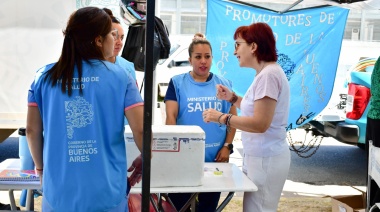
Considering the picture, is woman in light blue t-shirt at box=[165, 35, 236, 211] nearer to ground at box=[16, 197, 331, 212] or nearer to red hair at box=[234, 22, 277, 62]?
red hair at box=[234, 22, 277, 62]

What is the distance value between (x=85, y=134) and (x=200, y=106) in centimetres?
142

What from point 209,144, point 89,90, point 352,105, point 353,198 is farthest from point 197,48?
point 352,105

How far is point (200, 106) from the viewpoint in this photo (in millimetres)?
3150

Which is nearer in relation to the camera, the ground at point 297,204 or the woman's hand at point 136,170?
the woman's hand at point 136,170

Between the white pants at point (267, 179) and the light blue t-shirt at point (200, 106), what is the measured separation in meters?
0.46

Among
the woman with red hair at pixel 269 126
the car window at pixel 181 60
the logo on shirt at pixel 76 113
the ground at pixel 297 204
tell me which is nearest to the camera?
the logo on shirt at pixel 76 113

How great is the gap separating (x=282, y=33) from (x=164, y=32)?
70.7 inches

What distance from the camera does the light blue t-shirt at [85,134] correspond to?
1810 millimetres

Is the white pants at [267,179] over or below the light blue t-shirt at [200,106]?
below

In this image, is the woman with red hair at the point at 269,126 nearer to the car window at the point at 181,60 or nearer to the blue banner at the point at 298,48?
the blue banner at the point at 298,48

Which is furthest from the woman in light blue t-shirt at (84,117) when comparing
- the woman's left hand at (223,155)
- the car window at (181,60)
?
the car window at (181,60)

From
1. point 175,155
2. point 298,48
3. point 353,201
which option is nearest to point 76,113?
point 175,155

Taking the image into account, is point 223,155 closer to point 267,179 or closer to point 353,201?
point 267,179

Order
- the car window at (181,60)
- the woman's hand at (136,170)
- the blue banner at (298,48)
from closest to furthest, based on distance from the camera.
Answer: the woman's hand at (136,170)
the blue banner at (298,48)
the car window at (181,60)
